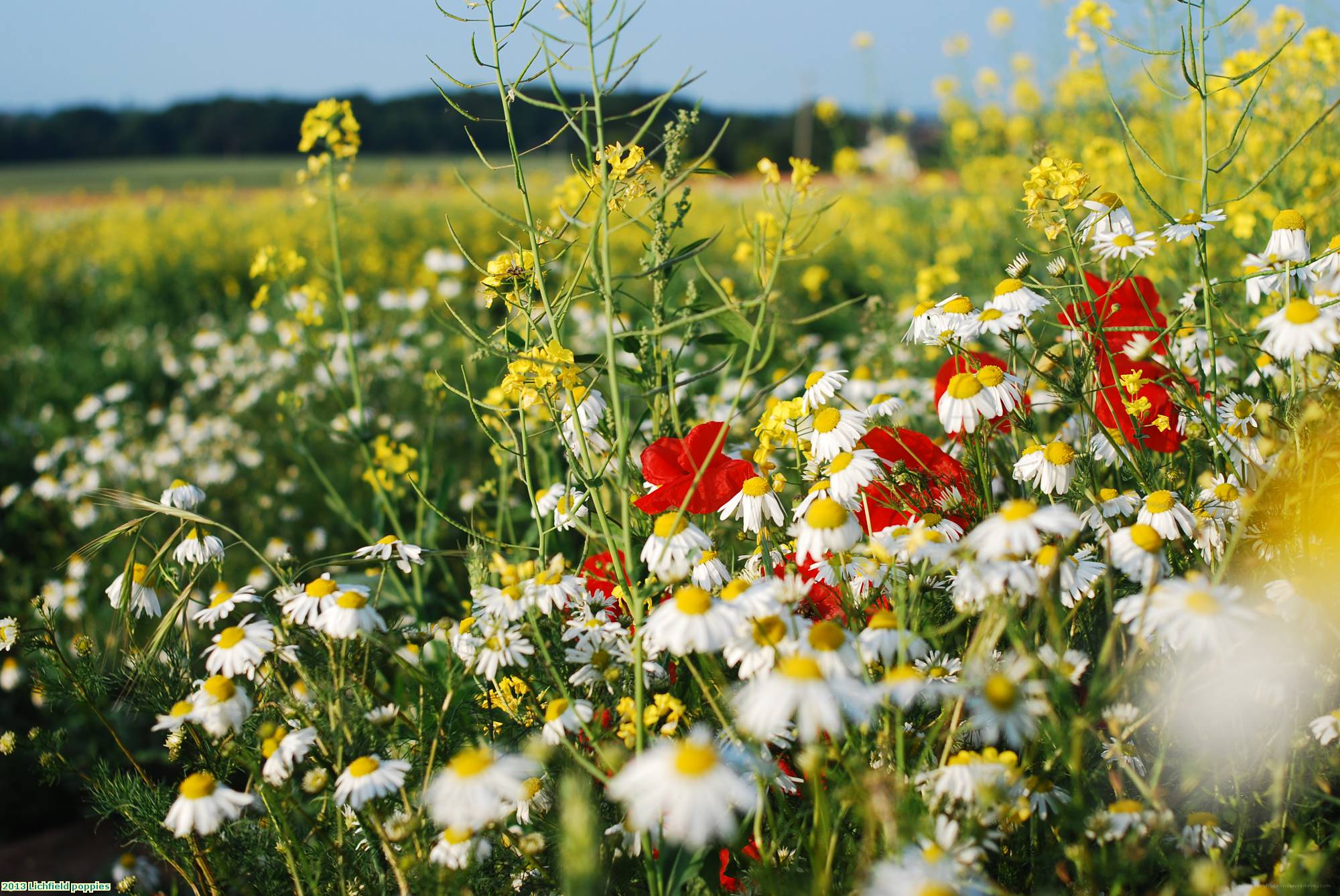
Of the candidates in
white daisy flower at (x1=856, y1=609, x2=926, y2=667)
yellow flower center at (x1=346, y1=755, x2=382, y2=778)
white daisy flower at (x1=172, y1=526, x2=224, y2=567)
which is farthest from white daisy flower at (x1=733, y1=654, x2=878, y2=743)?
white daisy flower at (x1=172, y1=526, x2=224, y2=567)

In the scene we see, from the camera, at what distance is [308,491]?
339 cm

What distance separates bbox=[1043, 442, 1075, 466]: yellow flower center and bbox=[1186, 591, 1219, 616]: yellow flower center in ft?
1.25

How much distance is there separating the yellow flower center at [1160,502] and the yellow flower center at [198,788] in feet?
3.77

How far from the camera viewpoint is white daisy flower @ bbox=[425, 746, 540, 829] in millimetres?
763

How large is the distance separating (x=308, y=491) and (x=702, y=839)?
10.1ft

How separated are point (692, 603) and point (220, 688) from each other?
57cm

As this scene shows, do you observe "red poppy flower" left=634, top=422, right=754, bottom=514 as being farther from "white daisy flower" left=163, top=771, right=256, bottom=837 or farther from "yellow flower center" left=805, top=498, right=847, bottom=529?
"white daisy flower" left=163, top=771, right=256, bottom=837

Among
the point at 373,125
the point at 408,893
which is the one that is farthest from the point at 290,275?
the point at 373,125

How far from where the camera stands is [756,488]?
3.98 ft

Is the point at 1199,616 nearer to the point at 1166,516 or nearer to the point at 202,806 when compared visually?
the point at 1166,516

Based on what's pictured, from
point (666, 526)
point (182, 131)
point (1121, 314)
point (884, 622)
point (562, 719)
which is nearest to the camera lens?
point (884, 622)

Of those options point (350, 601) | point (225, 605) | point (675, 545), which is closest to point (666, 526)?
A: point (675, 545)

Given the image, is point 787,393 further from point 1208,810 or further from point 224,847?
point 224,847

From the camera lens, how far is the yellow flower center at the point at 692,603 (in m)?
0.90
